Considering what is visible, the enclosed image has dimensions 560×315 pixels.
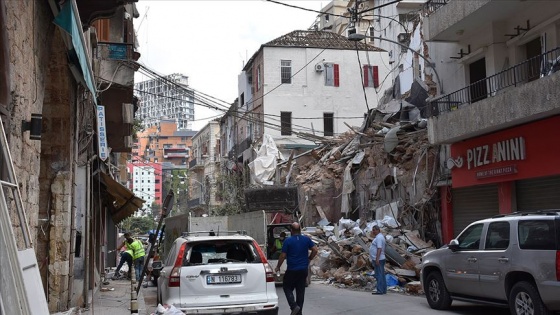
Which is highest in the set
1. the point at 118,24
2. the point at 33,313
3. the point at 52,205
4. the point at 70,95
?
the point at 118,24

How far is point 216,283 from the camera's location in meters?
9.87

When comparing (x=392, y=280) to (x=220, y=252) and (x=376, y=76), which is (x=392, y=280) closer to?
(x=220, y=252)

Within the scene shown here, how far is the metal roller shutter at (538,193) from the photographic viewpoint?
16681mm

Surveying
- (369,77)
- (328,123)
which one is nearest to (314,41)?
(369,77)

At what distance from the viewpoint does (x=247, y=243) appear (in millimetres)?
10648

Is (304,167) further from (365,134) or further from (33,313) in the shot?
(33,313)

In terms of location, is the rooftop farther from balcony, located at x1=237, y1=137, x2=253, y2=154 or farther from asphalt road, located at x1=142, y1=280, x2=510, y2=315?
asphalt road, located at x1=142, y1=280, x2=510, y2=315

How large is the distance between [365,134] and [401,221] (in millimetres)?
5562

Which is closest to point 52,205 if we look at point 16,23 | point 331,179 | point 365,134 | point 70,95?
point 70,95

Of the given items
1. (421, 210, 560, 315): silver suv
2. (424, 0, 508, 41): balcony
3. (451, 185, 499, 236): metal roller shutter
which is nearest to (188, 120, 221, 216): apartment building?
(451, 185, 499, 236): metal roller shutter

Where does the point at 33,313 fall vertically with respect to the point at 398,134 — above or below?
below

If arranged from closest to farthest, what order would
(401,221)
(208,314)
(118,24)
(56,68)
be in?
(208,314)
(56,68)
(118,24)
(401,221)

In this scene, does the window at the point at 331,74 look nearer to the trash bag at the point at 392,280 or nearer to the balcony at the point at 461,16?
the balcony at the point at 461,16

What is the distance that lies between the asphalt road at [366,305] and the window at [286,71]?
1214 inches
